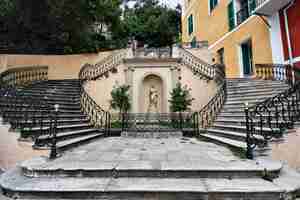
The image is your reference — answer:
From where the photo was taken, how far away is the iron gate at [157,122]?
891cm

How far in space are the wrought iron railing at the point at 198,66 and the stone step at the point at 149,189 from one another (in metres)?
8.19

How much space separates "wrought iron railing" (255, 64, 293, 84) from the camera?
823 cm

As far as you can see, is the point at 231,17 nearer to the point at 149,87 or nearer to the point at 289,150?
the point at 149,87

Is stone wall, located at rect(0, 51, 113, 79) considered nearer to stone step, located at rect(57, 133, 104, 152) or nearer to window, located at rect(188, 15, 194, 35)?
stone step, located at rect(57, 133, 104, 152)

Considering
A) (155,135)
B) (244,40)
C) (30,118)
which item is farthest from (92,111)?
(244,40)

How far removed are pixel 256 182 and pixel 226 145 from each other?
2.47m

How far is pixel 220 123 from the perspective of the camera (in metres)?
7.61

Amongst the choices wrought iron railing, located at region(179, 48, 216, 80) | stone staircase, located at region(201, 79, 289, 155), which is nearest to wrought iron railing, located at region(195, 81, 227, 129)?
stone staircase, located at region(201, 79, 289, 155)

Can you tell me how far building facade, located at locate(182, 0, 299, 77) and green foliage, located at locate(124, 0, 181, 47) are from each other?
403 cm

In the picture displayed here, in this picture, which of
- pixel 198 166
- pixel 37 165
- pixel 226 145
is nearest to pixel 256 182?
pixel 198 166

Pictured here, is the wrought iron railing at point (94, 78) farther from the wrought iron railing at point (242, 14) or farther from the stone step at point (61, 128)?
the wrought iron railing at point (242, 14)

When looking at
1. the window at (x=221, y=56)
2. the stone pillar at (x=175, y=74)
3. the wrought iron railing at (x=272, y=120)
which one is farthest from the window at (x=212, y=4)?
the wrought iron railing at (x=272, y=120)

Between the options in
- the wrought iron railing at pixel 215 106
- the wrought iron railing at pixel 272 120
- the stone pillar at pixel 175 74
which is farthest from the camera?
the stone pillar at pixel 175 74

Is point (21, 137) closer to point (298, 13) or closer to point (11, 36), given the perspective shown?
point (11, 36)
